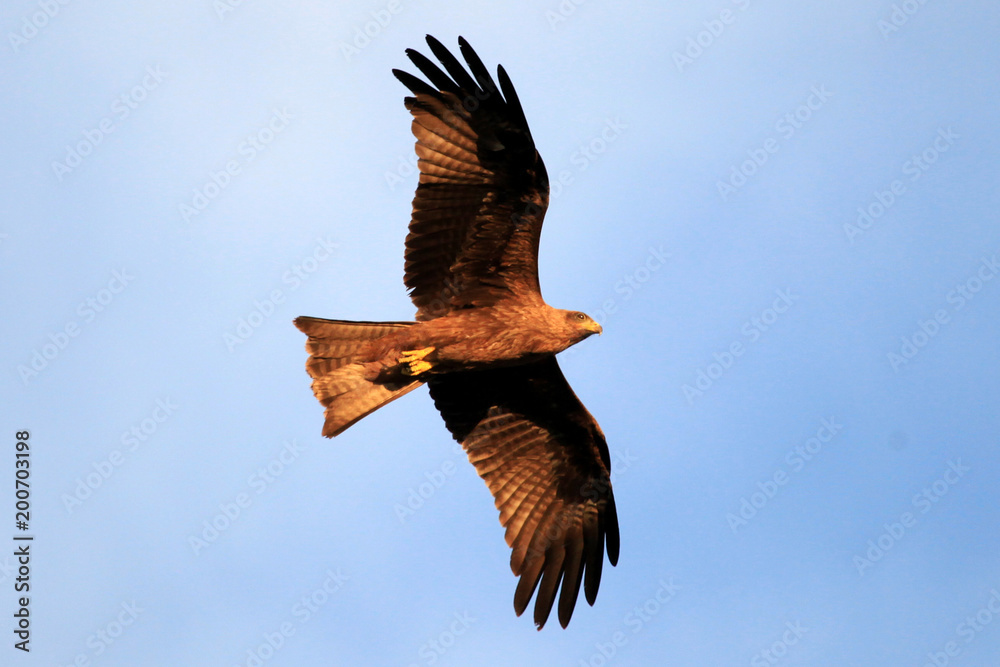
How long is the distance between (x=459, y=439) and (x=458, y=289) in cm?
222

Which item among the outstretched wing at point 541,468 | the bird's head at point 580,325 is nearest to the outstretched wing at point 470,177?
the bird's head at point 580,325

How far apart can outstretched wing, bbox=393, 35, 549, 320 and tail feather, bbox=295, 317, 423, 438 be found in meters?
0.79

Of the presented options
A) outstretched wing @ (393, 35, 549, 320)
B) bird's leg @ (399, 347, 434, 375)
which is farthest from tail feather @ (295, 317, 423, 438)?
outstretched wing @ (393, 35, 549, 320)

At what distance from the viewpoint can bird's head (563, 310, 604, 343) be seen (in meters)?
11.0

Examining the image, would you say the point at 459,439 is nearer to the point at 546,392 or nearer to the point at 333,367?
the point at 546,392

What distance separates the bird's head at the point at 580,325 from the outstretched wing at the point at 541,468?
918mm

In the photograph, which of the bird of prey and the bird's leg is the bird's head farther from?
the bird's leg

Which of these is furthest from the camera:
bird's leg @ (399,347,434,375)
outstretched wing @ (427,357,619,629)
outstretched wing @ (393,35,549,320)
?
outstretched wing @ (427,357,619,629)

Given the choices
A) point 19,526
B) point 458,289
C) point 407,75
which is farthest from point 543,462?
point 19,526

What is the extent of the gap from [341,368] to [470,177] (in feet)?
8.20

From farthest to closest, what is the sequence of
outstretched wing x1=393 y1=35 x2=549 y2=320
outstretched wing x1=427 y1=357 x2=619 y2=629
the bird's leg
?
1. outstretched wing x1=427 y1=357 x2=619 y2=629
2. the bird's leg
3. outstretched wing x1=393 y1=35 x2=549 y2=320

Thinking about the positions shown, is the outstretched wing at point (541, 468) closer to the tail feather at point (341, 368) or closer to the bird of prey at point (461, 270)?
the bird of prey at point (461, 270)

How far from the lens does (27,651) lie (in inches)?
465

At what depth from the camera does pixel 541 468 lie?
41.1ft
